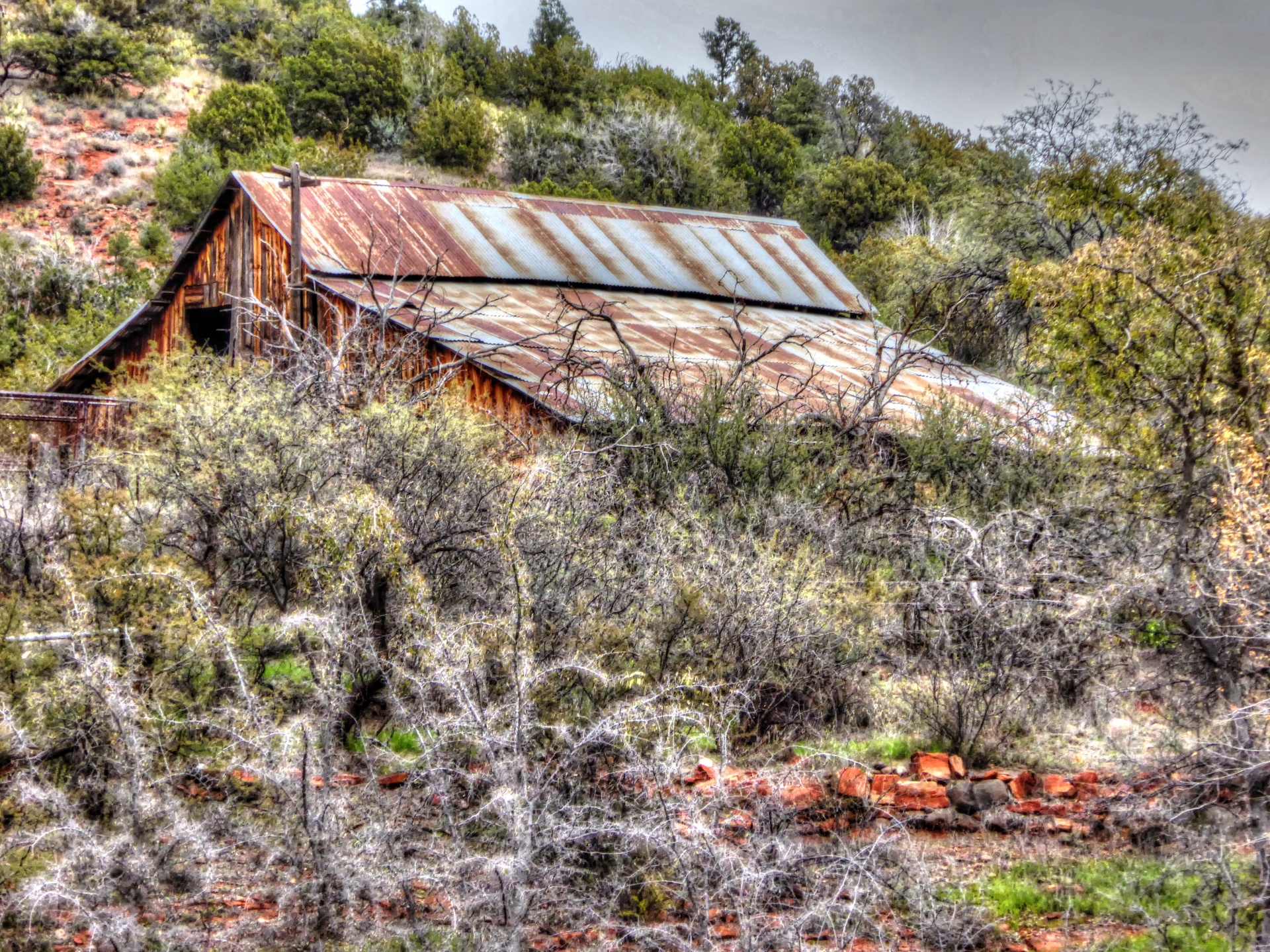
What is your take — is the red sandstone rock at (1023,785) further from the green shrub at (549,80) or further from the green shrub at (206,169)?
the green shrub at (549,80)

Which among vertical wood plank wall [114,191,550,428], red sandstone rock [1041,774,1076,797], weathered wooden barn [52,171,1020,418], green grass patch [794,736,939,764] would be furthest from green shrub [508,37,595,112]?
red sandstone rock [1041,774,1076,797]

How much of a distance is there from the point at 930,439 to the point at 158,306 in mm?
14596

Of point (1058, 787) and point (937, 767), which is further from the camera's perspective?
point (937, 767)

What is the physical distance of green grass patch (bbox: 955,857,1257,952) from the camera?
631 cm

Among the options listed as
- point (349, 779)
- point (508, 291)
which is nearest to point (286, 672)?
point (349, 779)

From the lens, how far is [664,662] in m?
8.39

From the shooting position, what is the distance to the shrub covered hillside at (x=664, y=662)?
246 inches

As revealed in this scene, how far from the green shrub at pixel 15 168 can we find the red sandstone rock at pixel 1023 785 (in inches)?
1489

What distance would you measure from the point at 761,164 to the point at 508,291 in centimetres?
2821

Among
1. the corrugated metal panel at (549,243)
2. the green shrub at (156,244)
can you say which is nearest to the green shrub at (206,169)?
the green shrub at (156,244)

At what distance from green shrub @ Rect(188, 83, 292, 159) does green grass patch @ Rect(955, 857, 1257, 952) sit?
36262mm

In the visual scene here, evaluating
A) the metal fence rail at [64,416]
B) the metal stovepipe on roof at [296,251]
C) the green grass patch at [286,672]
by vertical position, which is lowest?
the green grass patch at [286,672]

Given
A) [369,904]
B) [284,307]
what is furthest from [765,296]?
[369,904]

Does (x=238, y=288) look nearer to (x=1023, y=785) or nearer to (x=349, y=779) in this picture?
(x=349, y=779)
